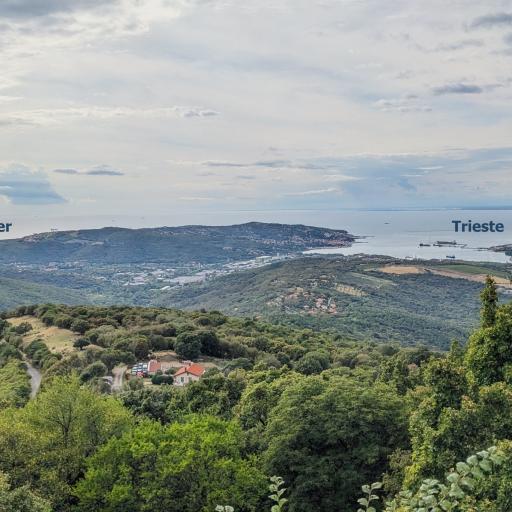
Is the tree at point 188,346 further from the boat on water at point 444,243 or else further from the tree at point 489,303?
the boat on water at point 444,243

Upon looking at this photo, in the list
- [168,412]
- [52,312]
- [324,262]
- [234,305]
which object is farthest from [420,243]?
[168,412]

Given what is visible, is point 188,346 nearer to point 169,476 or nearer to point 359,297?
point 169,476

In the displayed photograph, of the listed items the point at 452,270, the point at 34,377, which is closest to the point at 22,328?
the point at 34,377

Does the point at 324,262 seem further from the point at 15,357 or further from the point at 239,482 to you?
the point at 239,482

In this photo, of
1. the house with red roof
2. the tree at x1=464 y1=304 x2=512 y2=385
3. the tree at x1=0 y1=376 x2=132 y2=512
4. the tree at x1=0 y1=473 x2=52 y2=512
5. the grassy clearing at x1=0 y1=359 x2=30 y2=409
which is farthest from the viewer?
the house with red roof

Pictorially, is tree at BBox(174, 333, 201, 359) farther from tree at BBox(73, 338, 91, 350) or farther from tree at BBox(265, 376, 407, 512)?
tree at BBox(265, 376, 407, 512)

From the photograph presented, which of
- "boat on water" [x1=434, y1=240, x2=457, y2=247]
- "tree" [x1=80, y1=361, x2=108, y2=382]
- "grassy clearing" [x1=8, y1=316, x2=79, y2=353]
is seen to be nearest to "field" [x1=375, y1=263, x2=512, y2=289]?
"boat on water" [x1=434, y1=240, x2=457, y2=247]
